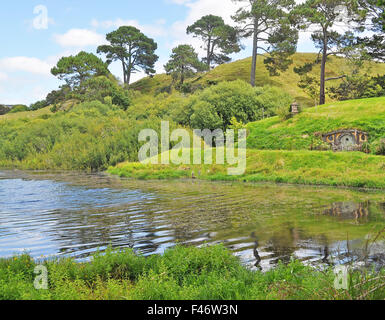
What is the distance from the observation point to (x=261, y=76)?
78188 millimetres

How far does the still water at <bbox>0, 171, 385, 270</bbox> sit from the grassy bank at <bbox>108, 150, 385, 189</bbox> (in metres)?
1.77

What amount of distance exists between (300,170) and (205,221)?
1369cm

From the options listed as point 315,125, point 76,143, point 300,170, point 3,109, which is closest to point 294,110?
point 315,125

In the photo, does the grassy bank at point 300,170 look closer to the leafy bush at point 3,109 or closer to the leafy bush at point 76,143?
the leafy bush at point 76,143

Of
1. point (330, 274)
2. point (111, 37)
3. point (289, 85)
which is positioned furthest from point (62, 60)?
point (330, 274)

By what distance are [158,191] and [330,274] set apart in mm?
16710

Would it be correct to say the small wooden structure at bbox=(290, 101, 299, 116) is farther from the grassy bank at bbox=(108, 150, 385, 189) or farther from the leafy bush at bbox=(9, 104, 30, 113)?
the leafy bush at bbox=(9, 104, 30, 113)

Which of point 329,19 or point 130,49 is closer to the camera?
point 329,19

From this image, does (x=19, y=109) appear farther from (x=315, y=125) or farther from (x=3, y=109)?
(x=315, y=125)

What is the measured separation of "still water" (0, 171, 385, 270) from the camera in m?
9.69

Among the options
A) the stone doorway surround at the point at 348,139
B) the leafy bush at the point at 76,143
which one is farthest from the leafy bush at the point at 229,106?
the stone doorway surround at the point at 348,139

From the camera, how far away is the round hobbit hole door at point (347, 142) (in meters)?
30.2

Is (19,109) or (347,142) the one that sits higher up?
(19,109)
